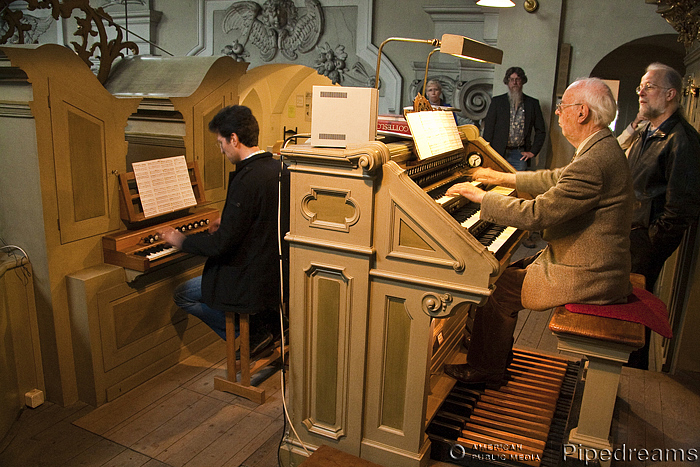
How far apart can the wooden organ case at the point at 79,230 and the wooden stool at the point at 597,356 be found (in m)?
2.29

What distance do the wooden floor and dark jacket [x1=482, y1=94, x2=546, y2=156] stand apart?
3.34 meters

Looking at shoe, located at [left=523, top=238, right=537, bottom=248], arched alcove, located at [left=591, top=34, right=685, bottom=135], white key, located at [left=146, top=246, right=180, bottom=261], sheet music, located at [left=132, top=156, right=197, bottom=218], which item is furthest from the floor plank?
arched alcove, located at [left=591, top=34, right=685, bottom=135]

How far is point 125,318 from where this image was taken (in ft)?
10.5

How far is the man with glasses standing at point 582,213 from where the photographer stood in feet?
7.28

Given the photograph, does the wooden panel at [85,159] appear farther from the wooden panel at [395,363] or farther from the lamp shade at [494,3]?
the lamp shade at [494,3]

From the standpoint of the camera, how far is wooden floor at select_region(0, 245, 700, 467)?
8.74 ft

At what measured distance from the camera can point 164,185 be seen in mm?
3465

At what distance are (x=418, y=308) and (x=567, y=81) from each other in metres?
5.06

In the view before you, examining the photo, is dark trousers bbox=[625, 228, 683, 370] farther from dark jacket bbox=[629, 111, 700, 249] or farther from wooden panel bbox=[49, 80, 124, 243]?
wooden panel bbox=[49, 80, 124, 243]

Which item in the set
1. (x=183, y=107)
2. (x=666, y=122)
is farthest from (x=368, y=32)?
(x=666, y=122)

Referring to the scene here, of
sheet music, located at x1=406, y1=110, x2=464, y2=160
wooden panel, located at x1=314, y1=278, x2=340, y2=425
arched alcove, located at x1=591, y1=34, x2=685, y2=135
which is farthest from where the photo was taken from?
arched alcove, located at x1=591, y1=34, x2=685, y2=135

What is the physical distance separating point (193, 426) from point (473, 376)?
4.90 feet

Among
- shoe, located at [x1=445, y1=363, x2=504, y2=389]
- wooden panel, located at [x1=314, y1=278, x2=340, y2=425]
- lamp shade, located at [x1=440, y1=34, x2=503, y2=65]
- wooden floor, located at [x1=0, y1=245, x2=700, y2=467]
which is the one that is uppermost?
lamp shade, located at [x1=440, y1=34, x2=503, y2=65]

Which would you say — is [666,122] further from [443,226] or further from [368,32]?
[368,32]
